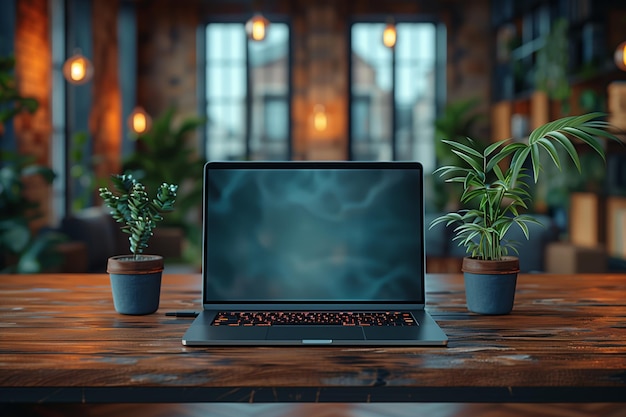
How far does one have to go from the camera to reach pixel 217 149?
8734mm

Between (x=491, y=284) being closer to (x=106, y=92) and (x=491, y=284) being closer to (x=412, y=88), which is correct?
(x=106, y=92)

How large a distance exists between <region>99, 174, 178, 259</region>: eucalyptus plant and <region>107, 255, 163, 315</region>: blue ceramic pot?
60 millimetres

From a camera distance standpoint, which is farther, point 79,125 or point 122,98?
point 122,98

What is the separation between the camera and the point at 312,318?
1.28 meters

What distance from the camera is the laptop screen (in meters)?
1.37

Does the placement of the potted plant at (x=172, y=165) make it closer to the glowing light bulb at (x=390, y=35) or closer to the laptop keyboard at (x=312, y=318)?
the glowing light bulb at (x=390, y=35)

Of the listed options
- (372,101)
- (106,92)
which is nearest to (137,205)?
(106,92)

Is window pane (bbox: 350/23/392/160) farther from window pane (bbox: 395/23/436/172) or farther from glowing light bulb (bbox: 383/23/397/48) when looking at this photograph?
glowing light bulb (bbox: 383/23/397/48)

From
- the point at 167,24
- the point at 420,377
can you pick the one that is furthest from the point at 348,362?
the point at 167,24

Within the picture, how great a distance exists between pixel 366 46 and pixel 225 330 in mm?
7877

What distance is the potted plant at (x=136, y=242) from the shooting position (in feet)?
4.44

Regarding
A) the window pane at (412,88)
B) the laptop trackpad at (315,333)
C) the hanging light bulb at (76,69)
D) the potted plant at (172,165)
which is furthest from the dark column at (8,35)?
the window pane at (412,88)

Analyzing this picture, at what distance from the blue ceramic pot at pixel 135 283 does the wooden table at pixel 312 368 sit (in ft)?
0.35

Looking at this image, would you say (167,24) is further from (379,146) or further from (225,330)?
(225,330)
